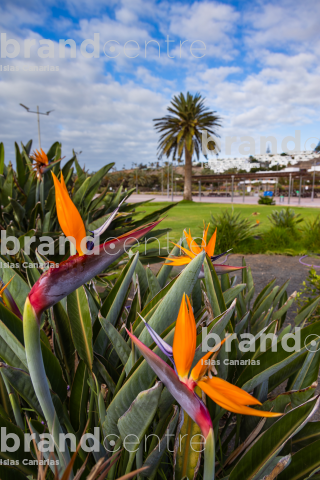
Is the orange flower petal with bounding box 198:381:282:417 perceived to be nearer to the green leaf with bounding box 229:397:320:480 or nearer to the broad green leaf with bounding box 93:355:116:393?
the green leaf with bounding box 229:397:320:480

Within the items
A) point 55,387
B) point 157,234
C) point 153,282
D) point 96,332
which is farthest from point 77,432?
point 157,234

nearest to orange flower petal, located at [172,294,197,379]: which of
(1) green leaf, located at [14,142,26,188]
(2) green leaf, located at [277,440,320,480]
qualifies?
(2) green leaf, located at [277,440,320,480]

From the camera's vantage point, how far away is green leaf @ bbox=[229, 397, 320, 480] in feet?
1.92

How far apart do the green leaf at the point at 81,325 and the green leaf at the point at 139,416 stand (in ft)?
0.71

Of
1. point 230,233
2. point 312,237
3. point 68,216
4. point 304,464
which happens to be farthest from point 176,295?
point 312,237

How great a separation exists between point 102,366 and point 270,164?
66748 millimetres

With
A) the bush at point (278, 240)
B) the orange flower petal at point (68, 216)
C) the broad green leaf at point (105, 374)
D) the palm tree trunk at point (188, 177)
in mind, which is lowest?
the bush at point (278, 240)

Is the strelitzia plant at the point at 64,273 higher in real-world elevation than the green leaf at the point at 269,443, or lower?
higher

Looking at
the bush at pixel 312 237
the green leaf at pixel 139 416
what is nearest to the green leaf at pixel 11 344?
the green leaf at pixel 139 416

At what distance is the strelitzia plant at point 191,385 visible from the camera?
35 centimetres

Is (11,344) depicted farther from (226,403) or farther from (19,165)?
(19,165)

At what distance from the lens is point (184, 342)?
40 cm

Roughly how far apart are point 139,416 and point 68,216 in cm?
36

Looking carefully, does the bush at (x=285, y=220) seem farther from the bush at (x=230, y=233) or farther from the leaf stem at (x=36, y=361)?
the leaf stem at (x=36, y=361)
